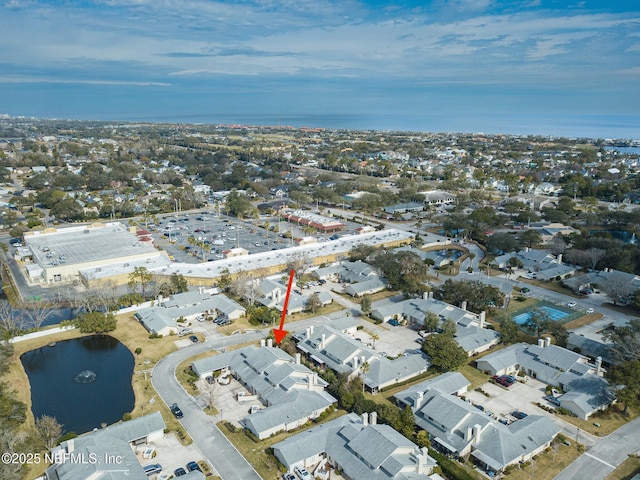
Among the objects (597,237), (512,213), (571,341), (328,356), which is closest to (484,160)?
(512,213)

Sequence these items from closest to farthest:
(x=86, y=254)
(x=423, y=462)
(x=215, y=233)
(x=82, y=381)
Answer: (x=423, y=462)
(x=82, y=381)
(x=86, y=254)
(x=215, y=233)

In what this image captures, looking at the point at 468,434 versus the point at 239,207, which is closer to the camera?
the point at 468,434

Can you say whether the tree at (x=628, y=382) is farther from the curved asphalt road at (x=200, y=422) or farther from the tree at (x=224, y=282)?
the tree at (x=224, y=282)

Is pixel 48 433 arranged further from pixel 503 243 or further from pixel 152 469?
pixel 503 243

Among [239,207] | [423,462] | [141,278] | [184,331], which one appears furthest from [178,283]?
[239,207]

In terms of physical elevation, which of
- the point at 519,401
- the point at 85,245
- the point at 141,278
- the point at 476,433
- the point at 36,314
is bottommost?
the point at 36,314

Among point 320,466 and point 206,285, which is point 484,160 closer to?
point 206,285

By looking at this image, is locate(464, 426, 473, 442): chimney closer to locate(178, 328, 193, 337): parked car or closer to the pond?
the pond
